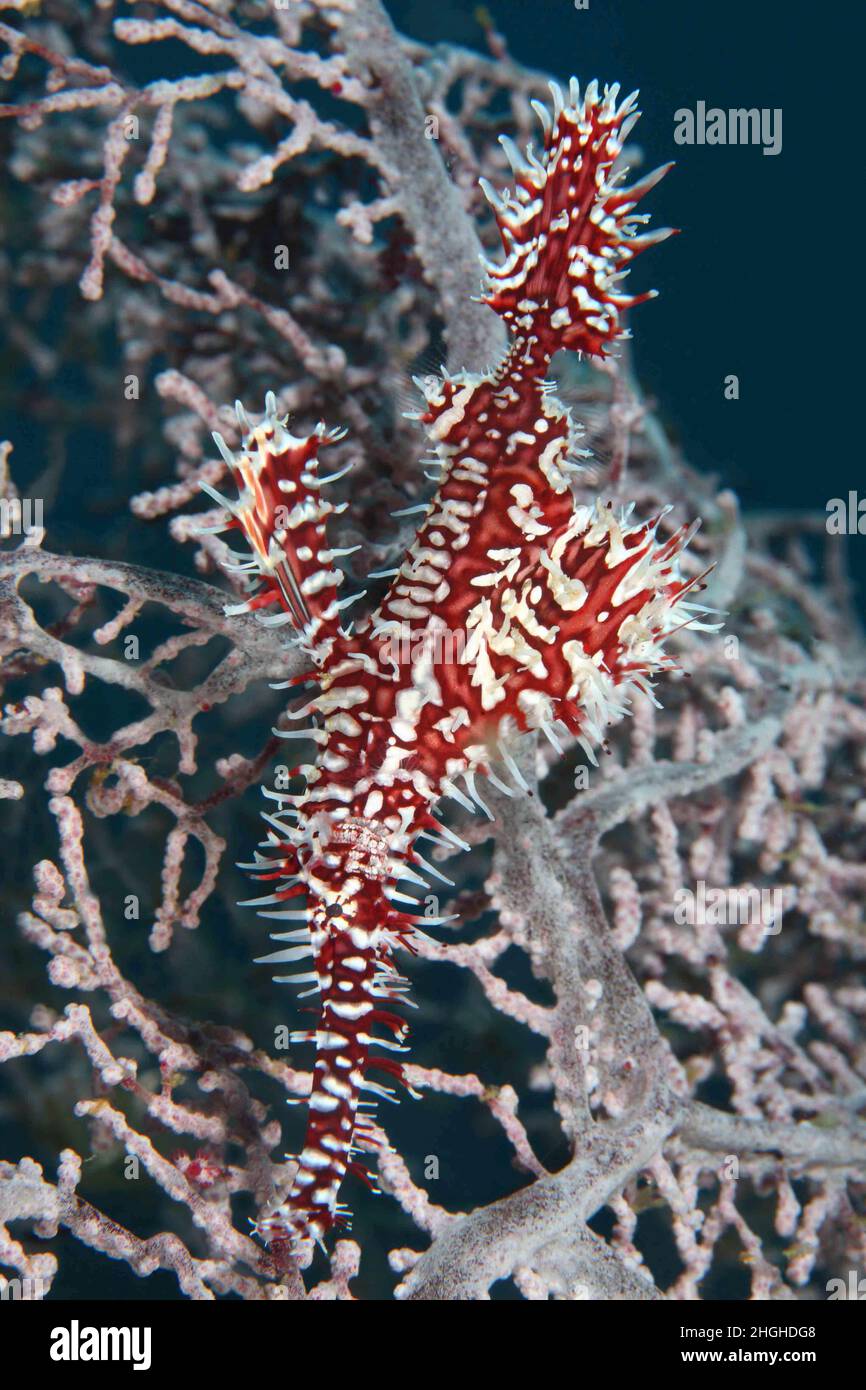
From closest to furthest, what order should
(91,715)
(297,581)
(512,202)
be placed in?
1. (297,581)
2. (512,202)
3. (91,715)

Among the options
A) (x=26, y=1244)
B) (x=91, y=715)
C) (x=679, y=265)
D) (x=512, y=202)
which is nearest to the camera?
(x=512, y=202)

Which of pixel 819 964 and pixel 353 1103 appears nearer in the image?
pixel 353 1103

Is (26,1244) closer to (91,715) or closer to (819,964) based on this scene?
(91,715)

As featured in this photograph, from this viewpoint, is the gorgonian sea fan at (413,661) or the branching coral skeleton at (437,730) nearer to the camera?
the gorgonian sea fan at (413,661)

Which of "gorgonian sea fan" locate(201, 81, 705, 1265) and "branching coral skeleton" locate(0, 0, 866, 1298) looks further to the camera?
"branching coral skeleton" locate(0, 0, 866, 1298)

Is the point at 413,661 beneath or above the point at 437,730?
above

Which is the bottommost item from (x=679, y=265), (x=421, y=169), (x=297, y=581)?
(x=297, y=581)

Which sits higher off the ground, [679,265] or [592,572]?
[679,265]
